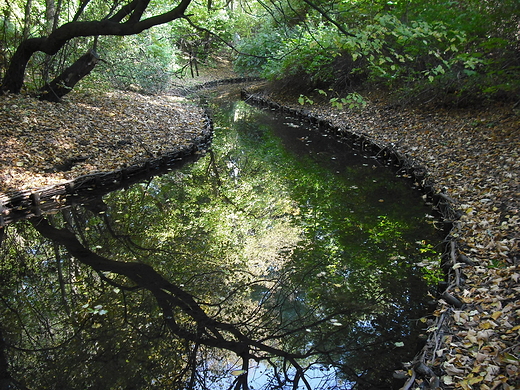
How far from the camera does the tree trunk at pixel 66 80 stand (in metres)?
12.9

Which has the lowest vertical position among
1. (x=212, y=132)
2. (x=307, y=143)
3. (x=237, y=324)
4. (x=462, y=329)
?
(x=462, y=329)

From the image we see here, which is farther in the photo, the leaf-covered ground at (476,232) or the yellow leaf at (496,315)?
the yellow leaf at (496,315)

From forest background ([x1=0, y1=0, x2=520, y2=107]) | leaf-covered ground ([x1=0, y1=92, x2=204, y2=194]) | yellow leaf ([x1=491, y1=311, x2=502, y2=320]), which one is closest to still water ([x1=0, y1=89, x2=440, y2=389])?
yellow leaf ([x1=491, y1=311, x2=502, y2=320])

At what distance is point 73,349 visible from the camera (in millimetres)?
4406

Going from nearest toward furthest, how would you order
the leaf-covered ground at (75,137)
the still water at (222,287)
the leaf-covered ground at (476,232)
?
the leaf-covered ground at (476,232) < the still water at (222,287) < the leaf-covered ground at (75,137)

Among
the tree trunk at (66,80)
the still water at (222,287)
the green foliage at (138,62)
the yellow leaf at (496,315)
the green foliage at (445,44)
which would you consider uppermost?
the green foliage at (138,62)

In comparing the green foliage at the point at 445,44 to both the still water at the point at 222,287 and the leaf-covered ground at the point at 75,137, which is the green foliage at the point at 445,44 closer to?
the still water at the point at 222,287

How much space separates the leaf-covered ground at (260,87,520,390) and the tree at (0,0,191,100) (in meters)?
6.52

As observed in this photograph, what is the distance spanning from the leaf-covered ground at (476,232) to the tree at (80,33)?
21.4 feet

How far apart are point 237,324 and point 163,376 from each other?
1.08 m

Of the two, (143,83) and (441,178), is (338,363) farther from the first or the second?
(143,83)

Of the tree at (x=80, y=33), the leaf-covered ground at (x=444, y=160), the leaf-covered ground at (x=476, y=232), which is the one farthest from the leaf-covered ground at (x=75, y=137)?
the leaf-covered ground at (x=476, y=232)

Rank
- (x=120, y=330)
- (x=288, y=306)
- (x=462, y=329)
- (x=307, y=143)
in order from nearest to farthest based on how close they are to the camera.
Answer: (x=462, y=329) < (x=120, y=330) < (x=288, y=306) < (x=307, y=143)

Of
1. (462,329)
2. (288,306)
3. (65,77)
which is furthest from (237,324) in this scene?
(65,77)
